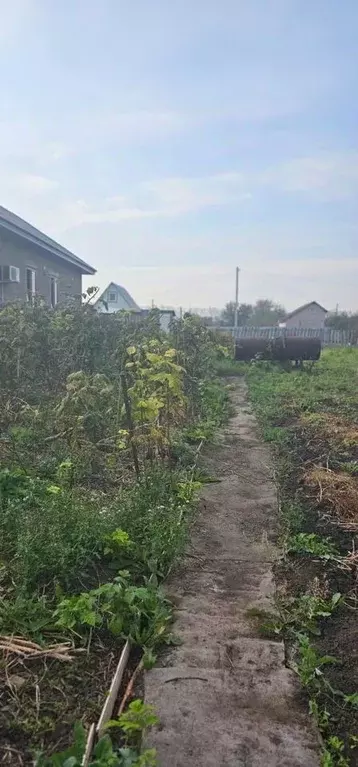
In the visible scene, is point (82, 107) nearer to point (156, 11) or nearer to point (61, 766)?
point (156, 11)

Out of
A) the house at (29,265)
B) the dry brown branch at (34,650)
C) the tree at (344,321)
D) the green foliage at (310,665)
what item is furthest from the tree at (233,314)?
the dry brown branch at (34,650)

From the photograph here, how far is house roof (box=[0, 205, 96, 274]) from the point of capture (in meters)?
11.3

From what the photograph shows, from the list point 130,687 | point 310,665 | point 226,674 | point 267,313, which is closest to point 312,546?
point 310,665

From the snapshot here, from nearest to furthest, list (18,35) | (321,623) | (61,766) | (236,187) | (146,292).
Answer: (61,766), (321,623), (18,35), (236,187), (146,292)

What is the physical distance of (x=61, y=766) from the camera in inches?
61.8

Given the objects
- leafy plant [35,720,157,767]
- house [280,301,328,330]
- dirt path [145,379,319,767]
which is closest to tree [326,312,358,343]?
house [280,301,328,330]

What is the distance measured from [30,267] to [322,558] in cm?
1220

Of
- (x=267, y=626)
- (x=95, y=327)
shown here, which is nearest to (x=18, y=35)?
(x=95, y=327)

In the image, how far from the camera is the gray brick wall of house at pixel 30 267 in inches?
472

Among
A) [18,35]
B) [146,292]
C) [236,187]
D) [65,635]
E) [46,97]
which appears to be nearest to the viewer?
[65,635]

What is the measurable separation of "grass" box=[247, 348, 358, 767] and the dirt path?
0.09 m

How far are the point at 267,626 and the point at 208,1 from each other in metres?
8.12

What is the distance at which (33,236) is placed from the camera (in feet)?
41.9

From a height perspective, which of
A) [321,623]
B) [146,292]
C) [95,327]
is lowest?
[321,623]
